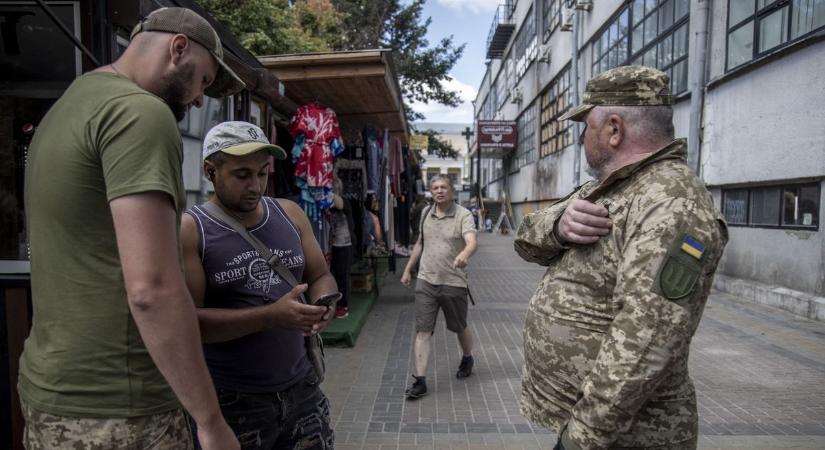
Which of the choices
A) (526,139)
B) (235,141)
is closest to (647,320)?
(235,141)

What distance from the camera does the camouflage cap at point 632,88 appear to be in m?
1.72

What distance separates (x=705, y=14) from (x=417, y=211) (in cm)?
716

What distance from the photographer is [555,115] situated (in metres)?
22.5

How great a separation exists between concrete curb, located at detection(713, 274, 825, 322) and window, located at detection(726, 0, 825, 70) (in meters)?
3.64

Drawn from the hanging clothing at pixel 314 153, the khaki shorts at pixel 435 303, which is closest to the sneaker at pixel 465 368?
the khaki shorts at pixel 435 303

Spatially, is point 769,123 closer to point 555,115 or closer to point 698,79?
point 698,79

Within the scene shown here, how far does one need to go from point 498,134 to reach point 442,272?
2839cm

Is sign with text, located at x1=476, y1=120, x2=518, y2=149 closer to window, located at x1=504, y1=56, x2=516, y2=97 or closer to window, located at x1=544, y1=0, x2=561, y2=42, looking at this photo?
window, located at x1=504, y1=56, x2=516, y2=97

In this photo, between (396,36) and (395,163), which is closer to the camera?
(395,163)

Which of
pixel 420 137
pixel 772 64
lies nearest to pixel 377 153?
pixel 772 64

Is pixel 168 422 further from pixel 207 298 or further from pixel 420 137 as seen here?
pixel 420 137

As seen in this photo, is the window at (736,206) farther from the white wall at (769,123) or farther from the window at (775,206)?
the white wall at (769,123)

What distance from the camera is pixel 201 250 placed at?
2.00 m

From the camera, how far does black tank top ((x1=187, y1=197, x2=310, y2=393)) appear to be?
202cm
